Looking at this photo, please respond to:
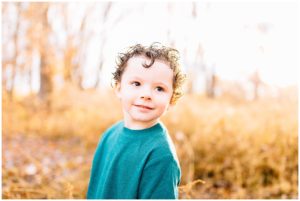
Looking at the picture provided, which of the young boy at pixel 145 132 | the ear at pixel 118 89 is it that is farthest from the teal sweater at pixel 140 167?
the ear at pixel 118 89

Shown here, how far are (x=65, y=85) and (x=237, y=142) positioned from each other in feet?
14.7

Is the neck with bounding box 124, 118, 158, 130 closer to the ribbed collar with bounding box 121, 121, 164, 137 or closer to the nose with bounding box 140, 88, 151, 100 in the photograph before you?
the ribbed collar with bounding box 121, 121, 164, 137

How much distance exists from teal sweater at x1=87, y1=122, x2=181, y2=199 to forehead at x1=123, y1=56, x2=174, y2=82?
217mm

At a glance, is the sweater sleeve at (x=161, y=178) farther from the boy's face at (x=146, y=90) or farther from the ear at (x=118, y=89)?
the ear at (x=118, y=89)

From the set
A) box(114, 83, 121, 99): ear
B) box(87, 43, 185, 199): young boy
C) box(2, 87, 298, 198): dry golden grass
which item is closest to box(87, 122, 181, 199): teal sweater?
box(87, 43, 185, 199): young boy

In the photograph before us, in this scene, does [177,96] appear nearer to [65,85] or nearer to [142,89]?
[142,89]

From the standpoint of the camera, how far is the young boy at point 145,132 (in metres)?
1.67

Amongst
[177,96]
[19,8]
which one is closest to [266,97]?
[19,8]

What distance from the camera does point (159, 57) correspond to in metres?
1.73

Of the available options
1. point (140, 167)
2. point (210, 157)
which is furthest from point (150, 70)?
point (210, 157)

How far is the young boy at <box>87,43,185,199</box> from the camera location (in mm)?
1667

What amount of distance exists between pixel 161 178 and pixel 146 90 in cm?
35

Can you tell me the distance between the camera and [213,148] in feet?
14.5

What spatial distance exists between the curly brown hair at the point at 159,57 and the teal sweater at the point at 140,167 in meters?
0.19
